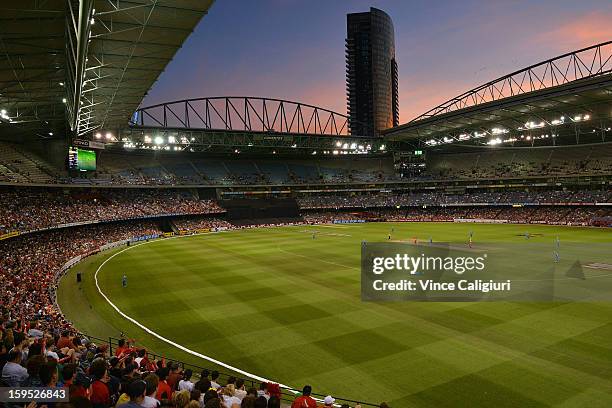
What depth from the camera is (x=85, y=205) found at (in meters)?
61.7

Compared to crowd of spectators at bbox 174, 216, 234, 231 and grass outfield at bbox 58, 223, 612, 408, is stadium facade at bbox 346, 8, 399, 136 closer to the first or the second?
crowd of spectators at bbox 174, 216, 234, 231

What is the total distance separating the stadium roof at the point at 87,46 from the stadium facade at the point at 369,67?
165076mm

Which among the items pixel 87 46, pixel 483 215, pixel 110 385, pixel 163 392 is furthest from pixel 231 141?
pixel 163 392

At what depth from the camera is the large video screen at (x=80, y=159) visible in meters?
56.6

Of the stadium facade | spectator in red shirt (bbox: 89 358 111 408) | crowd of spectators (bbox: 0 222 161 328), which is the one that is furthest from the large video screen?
the stadium facade

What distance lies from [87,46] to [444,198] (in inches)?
3523

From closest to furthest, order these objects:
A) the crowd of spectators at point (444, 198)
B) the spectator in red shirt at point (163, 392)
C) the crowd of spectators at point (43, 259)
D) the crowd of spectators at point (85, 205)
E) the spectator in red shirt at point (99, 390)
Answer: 1. the spectator in red shirt at point (99, 390)
2. the spectator in red shirt at point (163, 392)
3. the crowd of spectators at point (43, 259)
4. the crowd of spectators at point (85, 205)
5. the crowd of spectators at point (444, 198)

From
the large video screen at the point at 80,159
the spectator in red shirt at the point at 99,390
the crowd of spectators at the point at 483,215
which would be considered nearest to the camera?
the spectator in red shirt at the point at 99,390

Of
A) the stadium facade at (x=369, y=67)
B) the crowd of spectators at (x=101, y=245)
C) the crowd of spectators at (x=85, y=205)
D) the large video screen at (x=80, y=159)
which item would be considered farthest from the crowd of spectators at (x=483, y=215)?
the stadium facade at (x=369, y=67)

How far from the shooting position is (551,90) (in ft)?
169

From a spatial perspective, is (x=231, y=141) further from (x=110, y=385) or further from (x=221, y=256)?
(x=110, y=385)

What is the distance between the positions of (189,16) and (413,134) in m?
73.0

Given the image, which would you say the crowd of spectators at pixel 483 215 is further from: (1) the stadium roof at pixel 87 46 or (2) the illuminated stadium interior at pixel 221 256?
(1) the stadium roof at pixel 87 46

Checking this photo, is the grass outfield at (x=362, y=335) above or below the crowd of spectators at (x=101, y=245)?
below
